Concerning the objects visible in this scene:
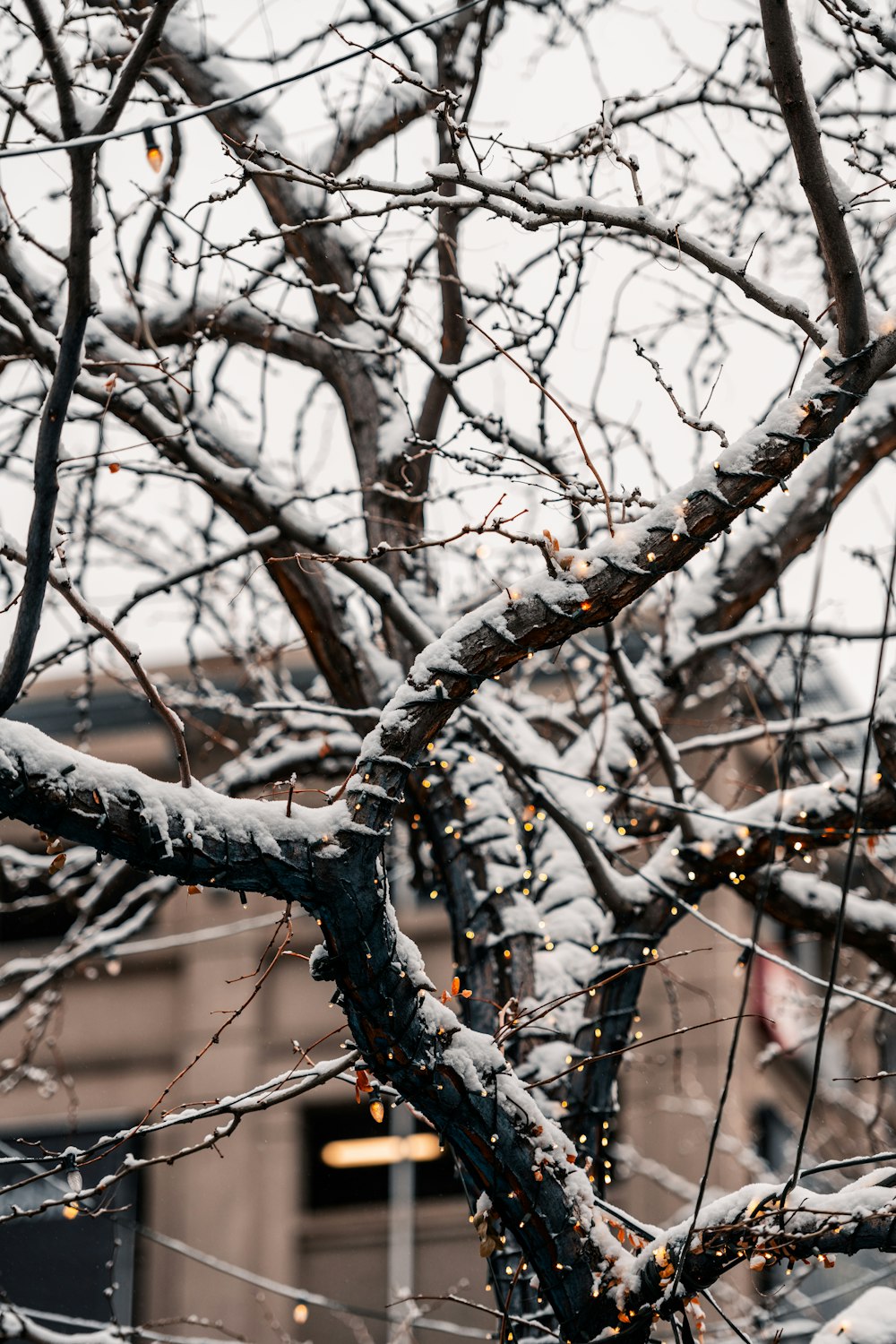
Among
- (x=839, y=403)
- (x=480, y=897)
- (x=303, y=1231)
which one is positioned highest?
(x=839, y=403)

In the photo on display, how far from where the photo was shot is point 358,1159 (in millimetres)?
10656

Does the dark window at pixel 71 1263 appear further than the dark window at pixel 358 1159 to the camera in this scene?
No

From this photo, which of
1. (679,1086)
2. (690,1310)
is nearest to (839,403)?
(690,1310)

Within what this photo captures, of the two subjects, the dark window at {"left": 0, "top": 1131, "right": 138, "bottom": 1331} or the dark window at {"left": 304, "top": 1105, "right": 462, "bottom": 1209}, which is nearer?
the dark window at {"left": 0, "top": 1131, "right": 138, "bottom": 1331}

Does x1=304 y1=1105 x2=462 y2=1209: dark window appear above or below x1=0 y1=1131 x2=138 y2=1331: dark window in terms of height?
above

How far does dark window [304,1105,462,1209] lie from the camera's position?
10398mm

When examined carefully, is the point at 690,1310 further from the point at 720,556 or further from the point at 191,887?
the point at 720,556

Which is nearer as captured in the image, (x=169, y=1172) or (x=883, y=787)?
(x=883, y=787)

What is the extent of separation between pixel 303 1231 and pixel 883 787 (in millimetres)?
8282

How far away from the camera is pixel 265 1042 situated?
1070cm

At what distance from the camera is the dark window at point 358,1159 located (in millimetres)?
10398

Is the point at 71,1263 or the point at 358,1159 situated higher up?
the point at 358,1159

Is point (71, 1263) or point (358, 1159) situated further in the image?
point (358, 1159)

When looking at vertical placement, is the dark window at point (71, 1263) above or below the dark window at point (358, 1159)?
below
